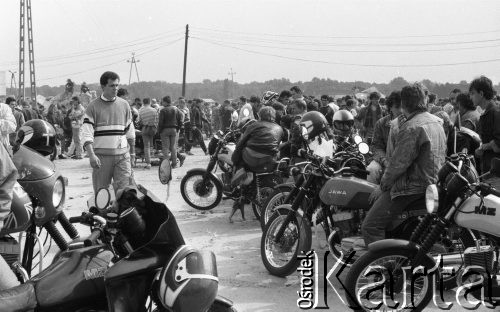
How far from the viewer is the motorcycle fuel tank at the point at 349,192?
496 centimetres

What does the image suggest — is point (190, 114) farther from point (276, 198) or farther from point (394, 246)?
point (394, 246)

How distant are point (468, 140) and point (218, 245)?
127 inches

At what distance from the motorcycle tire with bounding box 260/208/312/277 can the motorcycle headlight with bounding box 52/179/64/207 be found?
193cm

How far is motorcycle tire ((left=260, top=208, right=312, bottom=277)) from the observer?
520cm

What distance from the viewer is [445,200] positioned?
13.4 ft

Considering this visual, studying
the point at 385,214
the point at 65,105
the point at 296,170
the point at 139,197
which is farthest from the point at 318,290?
the point at 65,105

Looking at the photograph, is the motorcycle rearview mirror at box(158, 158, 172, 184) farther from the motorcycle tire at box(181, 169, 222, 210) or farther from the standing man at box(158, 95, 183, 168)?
the standing man at box(158, 95, 183, 168)

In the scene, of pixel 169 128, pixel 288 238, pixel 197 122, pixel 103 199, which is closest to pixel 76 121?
pixel 169 128

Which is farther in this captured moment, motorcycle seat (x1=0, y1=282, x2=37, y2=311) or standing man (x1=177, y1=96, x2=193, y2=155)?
standing man (x1=177, y1=96, x2=193, y2=155)

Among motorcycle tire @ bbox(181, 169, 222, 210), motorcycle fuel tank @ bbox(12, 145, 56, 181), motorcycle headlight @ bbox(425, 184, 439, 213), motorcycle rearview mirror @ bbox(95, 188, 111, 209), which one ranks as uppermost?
motorcycle rearview mirror @ bbox(95, 188, 111, 209)

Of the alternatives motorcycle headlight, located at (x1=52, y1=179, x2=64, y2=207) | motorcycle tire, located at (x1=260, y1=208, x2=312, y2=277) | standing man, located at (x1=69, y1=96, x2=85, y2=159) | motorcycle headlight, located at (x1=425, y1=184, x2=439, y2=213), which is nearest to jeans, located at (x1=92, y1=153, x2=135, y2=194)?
motorcycle tire, located at (x1=260, y1=208, x2=312, y2=277)

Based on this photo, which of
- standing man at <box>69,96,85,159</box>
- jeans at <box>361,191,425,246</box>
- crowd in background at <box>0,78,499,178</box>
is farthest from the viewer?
standing man at <box>69,96,85,159</box>

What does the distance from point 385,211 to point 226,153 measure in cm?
440

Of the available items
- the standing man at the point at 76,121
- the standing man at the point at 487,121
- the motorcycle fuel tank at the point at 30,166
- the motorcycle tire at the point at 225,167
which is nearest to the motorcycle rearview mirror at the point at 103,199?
the motorcycle fuel tank at the point at 30,166
